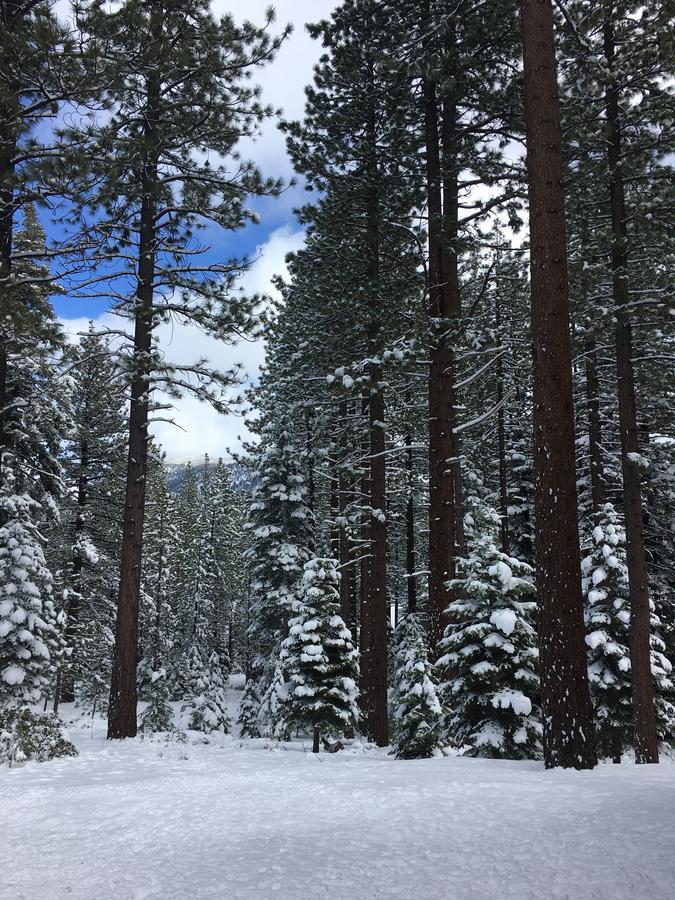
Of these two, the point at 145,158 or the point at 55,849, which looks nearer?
the point at 55,849

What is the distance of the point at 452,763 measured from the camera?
22.0ft

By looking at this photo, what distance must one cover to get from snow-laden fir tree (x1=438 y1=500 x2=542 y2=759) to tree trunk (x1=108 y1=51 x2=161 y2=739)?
653 cm

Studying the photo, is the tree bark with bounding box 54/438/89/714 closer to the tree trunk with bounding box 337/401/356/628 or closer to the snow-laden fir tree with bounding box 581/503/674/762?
the tree trunk with bounding box 337/401/356/628

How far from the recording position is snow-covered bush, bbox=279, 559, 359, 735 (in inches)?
521

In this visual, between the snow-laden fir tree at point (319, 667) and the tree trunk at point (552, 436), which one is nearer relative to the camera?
the tree trunk at point (552, 436)

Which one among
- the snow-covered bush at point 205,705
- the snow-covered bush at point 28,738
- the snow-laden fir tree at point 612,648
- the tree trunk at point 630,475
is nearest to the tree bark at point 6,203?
the snow-covered bush at point 28,738

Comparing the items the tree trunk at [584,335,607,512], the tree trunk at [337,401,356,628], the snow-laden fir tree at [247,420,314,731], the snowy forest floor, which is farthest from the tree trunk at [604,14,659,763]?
the snow-laden fir tree at [247,420,314,731]

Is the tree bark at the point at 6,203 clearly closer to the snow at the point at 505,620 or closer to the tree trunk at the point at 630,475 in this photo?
the snow at the point at 505,620

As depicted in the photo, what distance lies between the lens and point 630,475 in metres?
11.8

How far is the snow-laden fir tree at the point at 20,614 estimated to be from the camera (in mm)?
15359

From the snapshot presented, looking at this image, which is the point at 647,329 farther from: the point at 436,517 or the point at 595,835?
the point at 595,835

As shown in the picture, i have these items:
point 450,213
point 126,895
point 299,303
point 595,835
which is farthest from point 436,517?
point 299,303

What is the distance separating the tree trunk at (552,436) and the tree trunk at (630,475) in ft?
17.4

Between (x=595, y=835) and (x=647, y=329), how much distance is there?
1566 centimetres
